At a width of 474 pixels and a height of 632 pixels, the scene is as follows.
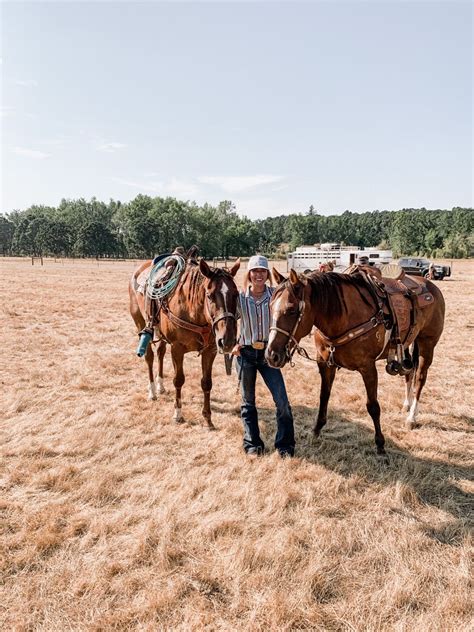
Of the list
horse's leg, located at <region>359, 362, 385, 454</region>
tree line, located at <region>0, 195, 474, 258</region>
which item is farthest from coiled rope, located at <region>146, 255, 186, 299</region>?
tree line, located at <region>0, 195, 474, 258</region>

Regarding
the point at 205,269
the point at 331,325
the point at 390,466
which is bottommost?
the point at 390,466

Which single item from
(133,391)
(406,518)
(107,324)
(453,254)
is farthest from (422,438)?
(453,254)

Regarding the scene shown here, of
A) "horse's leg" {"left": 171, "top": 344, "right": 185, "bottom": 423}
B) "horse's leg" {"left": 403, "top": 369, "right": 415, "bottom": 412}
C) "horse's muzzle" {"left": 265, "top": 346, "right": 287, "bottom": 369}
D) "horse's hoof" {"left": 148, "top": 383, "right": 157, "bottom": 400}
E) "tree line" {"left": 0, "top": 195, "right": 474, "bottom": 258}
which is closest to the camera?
"horse's muzzle" {"left": 265, "top": 346, "right": 287, "bottom": 369}

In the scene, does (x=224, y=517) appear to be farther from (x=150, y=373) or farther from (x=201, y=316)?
(x=150, y=373)

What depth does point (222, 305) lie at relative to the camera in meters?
4.07

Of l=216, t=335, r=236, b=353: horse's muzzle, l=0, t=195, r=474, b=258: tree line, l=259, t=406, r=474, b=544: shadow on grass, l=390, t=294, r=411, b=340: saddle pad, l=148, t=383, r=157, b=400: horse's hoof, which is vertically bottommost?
l=259, t=406, r=474, b=544: shadow on grass

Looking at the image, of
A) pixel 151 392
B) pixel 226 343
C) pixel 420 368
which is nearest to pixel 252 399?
pixel 226 343

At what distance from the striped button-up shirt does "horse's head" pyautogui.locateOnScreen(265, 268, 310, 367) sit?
212 mm

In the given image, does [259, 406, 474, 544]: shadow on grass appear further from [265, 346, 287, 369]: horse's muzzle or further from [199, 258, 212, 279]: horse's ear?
[199, 258, 212, 279]: horse's ear

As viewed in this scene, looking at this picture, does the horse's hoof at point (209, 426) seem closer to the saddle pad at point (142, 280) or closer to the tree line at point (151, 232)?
the saddle pad at point (142, 280)

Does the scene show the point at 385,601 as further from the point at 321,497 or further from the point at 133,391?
the point at 133,391

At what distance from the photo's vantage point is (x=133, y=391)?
6.39 meters

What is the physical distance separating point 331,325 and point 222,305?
4.07ft

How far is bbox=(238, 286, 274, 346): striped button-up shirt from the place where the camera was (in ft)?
12.8
